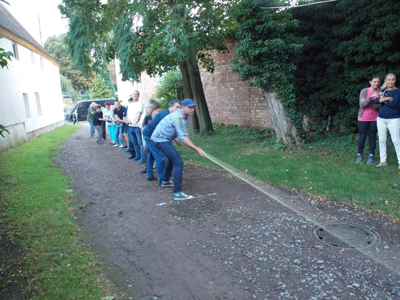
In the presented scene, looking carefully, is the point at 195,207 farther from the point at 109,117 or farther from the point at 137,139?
the point at 109,117

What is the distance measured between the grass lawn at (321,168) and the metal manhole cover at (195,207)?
1.57 metres

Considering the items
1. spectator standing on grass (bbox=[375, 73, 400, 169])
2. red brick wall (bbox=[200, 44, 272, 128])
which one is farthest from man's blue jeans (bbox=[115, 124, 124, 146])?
spectator standing on grass (bbox=[375, 73, 400, 169])

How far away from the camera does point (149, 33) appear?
10305 millimetres

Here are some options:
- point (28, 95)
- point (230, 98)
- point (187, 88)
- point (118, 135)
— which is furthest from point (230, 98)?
point (28, 95)

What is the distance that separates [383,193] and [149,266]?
4.07 m

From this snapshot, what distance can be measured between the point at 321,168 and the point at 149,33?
6750mm

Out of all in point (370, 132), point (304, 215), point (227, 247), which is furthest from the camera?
point (370, 132)

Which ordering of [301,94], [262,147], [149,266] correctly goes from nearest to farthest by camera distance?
[149,266] < [262,147] < [301,94]

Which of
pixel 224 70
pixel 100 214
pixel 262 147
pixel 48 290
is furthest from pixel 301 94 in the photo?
pixel 48 290

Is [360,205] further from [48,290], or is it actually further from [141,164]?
[141,164]

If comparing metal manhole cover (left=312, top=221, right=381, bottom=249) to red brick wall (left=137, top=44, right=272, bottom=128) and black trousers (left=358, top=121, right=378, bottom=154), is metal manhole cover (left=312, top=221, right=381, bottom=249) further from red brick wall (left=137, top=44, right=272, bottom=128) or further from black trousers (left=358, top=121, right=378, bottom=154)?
red brick wall (left=137, top=44, right=272, bottom=128)

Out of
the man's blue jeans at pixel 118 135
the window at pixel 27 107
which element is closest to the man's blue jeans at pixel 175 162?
the man's blue jeans at pixel 118 135

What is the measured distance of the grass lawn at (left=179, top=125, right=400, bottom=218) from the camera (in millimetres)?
5418

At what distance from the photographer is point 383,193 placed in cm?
541
